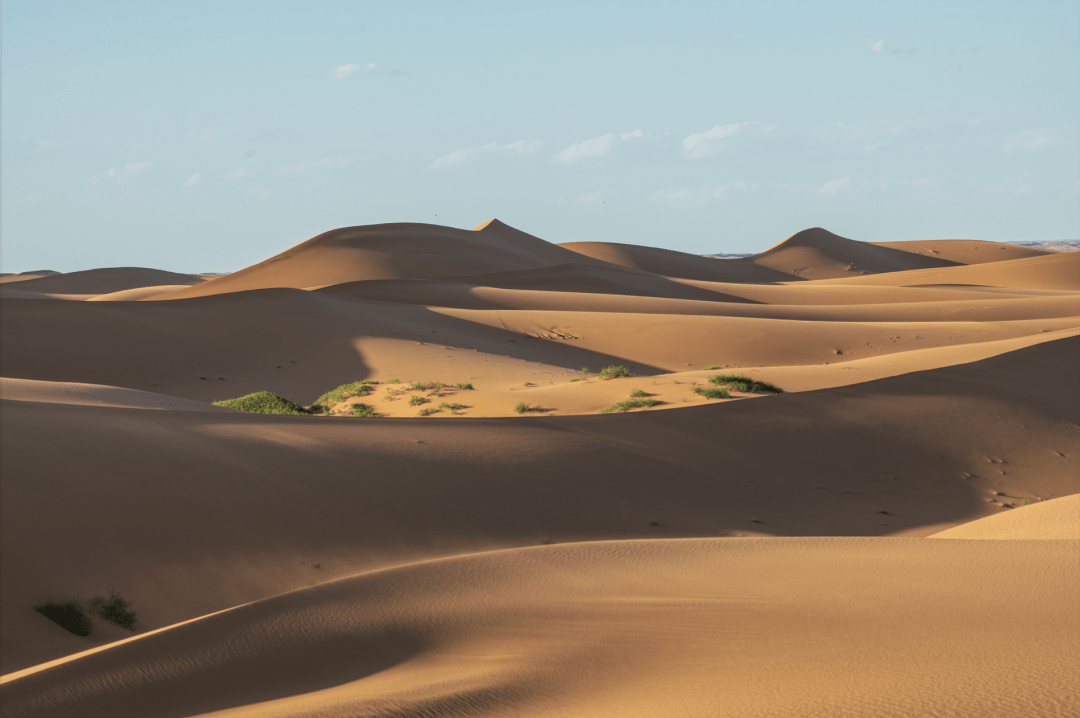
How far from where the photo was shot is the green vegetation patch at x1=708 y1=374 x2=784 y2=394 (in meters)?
16.1

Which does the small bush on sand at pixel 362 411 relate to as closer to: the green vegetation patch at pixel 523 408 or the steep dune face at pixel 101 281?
the green vegetation patch at pixel 523 408

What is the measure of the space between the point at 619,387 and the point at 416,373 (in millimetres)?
5926

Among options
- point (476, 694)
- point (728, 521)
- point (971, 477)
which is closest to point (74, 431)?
point (476, 694)

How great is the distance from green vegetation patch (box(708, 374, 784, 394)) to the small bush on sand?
603 centimetres

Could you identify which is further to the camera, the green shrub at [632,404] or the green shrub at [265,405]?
the green shrub at [265,405]

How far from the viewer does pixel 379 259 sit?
58875 millimetres

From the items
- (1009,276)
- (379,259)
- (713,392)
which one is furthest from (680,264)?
(713,392)

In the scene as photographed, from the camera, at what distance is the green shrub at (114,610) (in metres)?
6.27

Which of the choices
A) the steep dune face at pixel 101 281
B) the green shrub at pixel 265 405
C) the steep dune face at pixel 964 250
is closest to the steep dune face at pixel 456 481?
the green shrub at pixel 265 405

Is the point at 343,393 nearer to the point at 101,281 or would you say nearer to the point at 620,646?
the point at 620,646

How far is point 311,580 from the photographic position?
746 cm

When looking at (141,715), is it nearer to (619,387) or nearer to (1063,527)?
(1063,527)

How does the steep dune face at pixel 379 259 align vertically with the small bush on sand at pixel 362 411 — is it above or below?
above

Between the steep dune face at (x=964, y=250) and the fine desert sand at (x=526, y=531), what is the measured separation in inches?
3310
